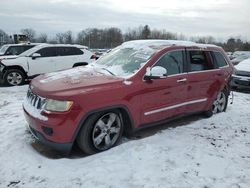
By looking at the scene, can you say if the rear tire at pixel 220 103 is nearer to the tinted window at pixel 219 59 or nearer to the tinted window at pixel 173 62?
the tinted window at pixel 219 59

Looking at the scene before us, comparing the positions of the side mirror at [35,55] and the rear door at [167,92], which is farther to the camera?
the side mirror at [35,55]

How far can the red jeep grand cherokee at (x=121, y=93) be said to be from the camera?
4.01 meters

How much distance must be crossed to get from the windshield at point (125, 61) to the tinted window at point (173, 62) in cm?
25

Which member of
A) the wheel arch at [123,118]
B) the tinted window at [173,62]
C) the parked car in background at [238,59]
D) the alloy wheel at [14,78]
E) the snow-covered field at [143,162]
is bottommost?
the snow-covered field at [143,162]

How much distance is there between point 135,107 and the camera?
4656 millimetres

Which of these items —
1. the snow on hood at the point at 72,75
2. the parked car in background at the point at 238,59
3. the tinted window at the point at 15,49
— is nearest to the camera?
the snow on hood at the point at 72,75

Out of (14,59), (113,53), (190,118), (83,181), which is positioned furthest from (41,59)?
(83,181)

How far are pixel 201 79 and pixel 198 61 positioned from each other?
403 millimetres

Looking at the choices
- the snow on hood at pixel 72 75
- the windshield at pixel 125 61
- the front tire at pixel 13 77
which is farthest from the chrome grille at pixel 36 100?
the front tire at pixel 13 77

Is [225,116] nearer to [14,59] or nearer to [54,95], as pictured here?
[54,95]

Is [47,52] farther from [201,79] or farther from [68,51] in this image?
[201,79]

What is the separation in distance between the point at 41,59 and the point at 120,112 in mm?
7817

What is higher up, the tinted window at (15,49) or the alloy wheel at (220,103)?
the tinted window at (15,49)

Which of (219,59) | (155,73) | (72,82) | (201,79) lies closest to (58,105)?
(72,82)
